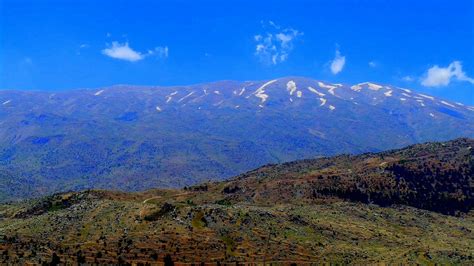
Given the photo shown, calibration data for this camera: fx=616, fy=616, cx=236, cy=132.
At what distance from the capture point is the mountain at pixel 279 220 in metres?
65.9

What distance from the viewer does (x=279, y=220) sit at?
8038cm

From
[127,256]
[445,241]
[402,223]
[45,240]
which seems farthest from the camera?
[402,223]

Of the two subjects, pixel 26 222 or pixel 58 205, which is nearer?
pixel 26 222

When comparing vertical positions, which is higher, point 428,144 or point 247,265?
point 428,144

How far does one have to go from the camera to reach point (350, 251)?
71250 mm

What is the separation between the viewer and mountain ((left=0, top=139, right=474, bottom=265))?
65938mm

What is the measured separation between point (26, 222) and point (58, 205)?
11425 mm

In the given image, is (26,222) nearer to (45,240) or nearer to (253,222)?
(45,240)

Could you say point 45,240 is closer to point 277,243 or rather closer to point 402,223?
point 277,243

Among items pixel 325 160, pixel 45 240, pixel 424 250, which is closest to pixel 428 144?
pixel 325 160

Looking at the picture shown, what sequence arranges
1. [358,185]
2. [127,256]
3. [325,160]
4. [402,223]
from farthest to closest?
[325,160], [358,185], [402,223], [127,256]

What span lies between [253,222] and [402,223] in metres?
24.1

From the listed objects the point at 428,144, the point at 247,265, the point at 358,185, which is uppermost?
the point at 428,144

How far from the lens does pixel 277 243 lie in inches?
2808
